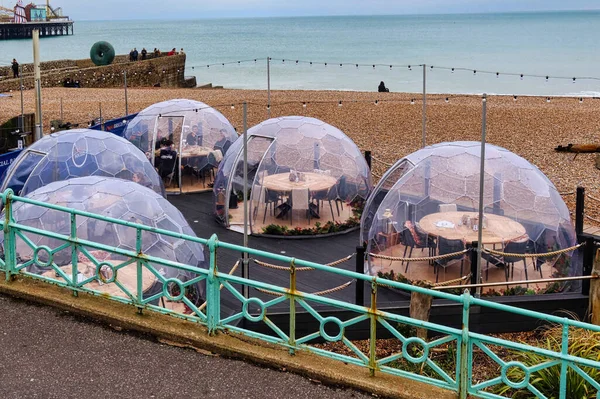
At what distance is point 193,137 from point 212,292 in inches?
472

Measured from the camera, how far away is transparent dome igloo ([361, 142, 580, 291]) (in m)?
10.9

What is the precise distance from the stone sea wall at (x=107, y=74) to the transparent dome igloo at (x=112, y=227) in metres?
33.4

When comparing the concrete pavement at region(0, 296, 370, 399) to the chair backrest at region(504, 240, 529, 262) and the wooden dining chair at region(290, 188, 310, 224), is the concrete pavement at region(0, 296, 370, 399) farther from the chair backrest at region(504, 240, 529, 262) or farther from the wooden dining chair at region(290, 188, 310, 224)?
the wooden dining chair at region(290, 188, 310, 224)

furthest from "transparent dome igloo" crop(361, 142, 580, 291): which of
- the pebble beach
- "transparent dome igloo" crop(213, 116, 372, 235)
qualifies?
the pebble beach

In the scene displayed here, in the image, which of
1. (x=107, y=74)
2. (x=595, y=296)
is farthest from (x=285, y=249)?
(x=107, y=74)

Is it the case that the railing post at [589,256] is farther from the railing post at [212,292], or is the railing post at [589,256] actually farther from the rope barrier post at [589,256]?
the railing post at [212,292]

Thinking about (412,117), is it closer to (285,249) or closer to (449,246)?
(285,249)

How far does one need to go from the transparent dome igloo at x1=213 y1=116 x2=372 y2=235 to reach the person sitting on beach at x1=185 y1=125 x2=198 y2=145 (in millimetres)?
2694

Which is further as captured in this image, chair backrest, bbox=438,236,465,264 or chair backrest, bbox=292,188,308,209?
chair backrest, bbox=292,188,308,209

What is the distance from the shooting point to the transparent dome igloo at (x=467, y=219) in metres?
10.9

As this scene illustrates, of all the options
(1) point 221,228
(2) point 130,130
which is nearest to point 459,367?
(1) point 221,228

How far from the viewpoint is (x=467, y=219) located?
1112 centimetres

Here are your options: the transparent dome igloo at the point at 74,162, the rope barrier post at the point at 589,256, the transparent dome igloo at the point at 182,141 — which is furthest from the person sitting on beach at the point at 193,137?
the rope barrier post at the point at 589,256

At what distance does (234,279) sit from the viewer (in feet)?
20.9
